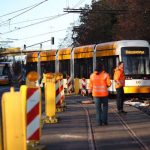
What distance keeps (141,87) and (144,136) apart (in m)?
19.5

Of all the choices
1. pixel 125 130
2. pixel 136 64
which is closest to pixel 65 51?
pixel 136 64

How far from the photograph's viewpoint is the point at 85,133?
53.3ft

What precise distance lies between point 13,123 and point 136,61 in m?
26.2

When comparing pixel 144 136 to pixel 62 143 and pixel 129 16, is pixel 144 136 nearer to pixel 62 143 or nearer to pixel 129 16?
pixel 62 143

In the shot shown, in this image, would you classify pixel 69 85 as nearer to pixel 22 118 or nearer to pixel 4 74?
pixel 22 118

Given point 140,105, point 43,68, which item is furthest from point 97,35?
point 140,105

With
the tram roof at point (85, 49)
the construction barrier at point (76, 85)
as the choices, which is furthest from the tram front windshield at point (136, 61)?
the construction barrier at point (76, 85)

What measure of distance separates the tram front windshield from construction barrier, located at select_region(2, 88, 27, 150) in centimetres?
2565

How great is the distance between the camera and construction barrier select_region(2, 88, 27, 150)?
9414mm

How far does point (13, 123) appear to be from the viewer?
31.0ft

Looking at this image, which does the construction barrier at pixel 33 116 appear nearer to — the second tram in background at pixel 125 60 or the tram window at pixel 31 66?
the second tram in background at pixel 125 60

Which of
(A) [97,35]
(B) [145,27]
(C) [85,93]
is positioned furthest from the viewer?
(A) [97,35]

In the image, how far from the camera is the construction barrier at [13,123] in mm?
9414

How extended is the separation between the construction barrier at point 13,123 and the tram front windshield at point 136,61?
2565 cm
